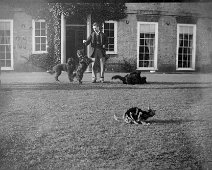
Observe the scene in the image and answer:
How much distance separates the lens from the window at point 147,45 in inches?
24.3

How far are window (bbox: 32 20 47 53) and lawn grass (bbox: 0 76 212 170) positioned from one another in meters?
0.12

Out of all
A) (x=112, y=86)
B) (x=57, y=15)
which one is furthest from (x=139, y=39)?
(x=112, y=86)

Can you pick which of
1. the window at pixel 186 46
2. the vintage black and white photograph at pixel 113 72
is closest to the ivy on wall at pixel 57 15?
the vintage black and white photograph at pixel 113 72

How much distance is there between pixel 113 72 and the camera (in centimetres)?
69

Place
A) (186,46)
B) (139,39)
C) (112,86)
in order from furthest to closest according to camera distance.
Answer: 1. (112,86)
2. (139,39)
3. (186,46)

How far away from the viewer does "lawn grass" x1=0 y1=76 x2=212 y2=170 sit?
1.60ft

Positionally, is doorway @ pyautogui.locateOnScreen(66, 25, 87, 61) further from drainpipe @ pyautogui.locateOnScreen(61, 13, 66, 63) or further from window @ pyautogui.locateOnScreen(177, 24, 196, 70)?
window @ pyautogui.locateOnScreen(177, 24, 196, 70)

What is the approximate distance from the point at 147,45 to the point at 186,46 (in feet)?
0.26

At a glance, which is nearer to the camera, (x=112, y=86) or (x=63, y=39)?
(x=63, y=39)

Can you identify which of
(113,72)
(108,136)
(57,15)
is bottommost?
(108,136)

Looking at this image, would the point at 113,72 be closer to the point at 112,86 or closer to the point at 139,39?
the point at 139,39

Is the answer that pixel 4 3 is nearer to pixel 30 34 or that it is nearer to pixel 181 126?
pixel 30 34

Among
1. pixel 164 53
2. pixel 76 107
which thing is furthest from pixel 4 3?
pixel 76 107

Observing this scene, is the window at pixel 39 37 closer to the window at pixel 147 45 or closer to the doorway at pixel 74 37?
the doorway at pixel 74 37
